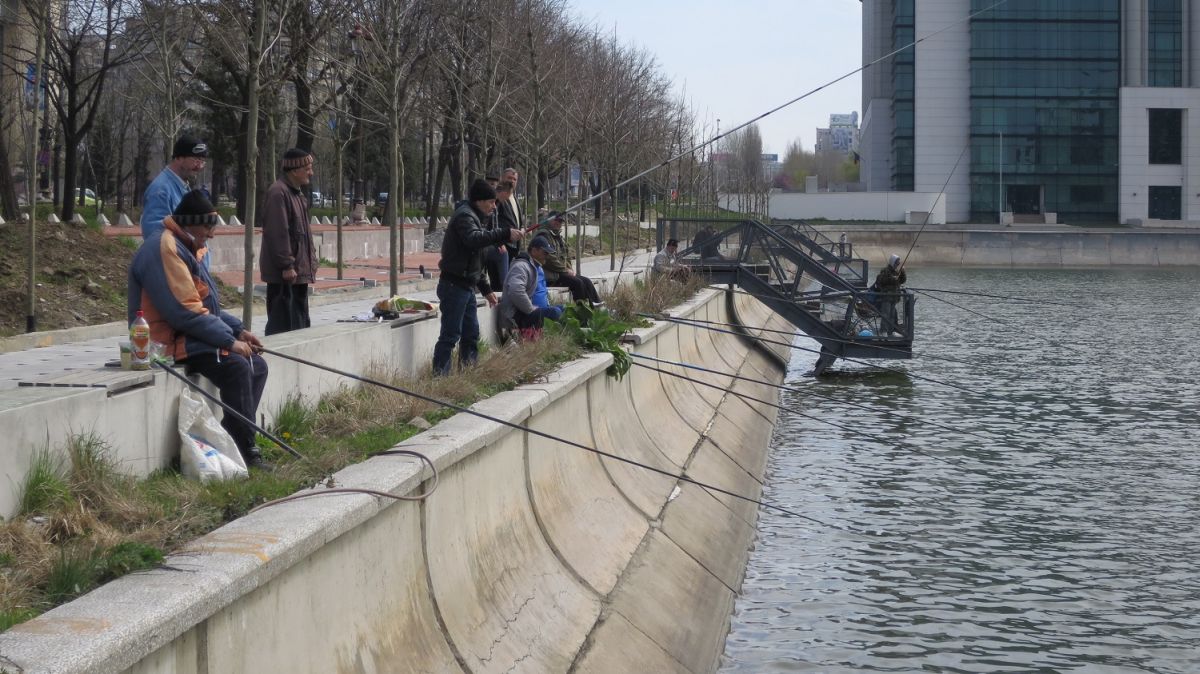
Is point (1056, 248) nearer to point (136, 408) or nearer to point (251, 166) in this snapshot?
point (251, 166)

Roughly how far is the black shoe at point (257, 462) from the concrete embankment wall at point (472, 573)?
0.73 m

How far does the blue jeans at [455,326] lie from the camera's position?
11.0 m

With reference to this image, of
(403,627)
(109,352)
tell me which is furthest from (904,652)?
(109,352)

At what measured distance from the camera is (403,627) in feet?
20.5

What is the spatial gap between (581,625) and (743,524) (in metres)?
5.29

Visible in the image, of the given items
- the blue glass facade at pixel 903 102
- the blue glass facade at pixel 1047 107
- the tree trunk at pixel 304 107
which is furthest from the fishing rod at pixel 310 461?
the blue glass facade at pixel 903 102

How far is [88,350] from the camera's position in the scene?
15.1m

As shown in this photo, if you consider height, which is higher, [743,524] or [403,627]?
[403,627]

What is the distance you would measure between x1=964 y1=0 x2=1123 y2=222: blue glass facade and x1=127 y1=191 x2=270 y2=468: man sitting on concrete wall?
99.7m

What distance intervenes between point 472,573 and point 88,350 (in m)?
9.16

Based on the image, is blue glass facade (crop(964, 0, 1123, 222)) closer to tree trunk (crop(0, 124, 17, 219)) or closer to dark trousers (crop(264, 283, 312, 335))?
tree trunk (crop(0, 124, 17, 219))

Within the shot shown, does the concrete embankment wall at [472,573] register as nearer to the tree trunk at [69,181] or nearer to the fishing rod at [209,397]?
the fishing rod at [209,397]

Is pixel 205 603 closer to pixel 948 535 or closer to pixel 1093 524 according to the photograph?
pixel 948 535

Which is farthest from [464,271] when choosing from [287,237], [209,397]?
[209,397]
